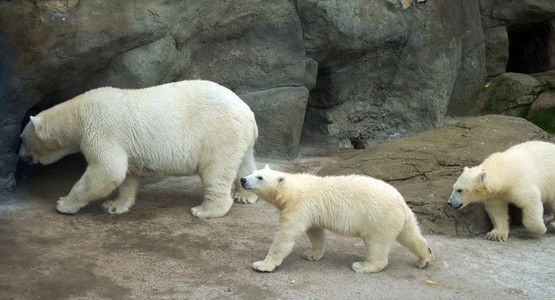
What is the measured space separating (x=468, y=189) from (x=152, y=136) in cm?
380

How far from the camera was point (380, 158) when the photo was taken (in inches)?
303

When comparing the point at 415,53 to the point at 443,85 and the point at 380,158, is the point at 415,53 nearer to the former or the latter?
the point at 443,85

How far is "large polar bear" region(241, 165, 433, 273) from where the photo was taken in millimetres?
4906

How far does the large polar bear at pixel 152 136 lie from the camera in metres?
6.37

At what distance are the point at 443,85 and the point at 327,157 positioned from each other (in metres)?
3.21

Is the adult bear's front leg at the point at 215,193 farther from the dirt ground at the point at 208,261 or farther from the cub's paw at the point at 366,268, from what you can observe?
the cub's paw at the point at 366,268

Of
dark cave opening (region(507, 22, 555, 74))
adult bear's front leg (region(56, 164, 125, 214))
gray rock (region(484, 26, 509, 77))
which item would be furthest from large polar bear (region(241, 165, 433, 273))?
dark cave opening (region(507, 22, 555, 74))

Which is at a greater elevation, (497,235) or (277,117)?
(277,117)

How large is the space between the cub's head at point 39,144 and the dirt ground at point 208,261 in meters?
0.53

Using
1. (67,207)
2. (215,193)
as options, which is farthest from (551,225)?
(67,207)

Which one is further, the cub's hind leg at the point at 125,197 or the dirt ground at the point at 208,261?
the cub's hind leg at the point at 125,197

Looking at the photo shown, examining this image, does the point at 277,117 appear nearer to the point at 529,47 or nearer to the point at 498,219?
the point at 498,219

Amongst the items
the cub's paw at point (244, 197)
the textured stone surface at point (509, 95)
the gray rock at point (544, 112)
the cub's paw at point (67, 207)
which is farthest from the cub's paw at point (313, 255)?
the textured stone surface at point (509, 95)

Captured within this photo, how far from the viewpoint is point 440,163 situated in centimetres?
749
